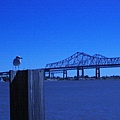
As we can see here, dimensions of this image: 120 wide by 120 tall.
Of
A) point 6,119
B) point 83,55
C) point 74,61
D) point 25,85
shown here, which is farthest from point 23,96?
point 83,55

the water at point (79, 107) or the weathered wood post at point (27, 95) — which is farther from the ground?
the weathered wood post at point (27, 95)

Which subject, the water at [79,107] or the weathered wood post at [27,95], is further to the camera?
the water at [79,107]

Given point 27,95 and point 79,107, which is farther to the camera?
point 79,107

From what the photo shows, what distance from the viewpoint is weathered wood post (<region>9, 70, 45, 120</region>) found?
2748 mm

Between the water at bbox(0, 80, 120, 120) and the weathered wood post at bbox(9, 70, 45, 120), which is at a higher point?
the weathered wood post at bbox(9, 70, 45, 120)

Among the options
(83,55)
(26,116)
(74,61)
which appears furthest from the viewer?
(83,55)

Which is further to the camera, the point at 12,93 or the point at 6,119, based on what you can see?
the point at 6,119

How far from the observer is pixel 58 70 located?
101875 millimetres

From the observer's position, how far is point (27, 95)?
274 centimetres

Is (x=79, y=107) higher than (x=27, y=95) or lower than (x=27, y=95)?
lower

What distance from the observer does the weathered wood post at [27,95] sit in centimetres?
275

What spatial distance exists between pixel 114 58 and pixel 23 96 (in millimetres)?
108328

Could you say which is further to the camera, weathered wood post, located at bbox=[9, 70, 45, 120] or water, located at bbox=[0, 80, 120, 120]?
water, located at bbox=[0, 80, 120, 120]

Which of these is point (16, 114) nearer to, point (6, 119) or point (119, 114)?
point (6, 119)
